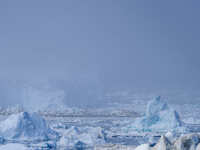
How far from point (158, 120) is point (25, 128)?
1154cm

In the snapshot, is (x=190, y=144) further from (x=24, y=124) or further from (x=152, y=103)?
(x=152, y=103)

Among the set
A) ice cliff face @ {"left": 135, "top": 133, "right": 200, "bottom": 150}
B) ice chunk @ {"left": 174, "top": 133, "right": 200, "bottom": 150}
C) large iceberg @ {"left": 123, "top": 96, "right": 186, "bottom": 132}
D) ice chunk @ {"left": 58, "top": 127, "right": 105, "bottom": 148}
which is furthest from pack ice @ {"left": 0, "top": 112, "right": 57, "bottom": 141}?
ice chunk @ {"left": 174, "top": 133, "right": 200, "bottom": 150}

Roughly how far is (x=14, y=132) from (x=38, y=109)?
3512cm

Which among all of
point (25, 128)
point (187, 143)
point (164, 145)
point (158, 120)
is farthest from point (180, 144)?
point (158, 120)

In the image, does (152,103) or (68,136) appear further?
(152,103)

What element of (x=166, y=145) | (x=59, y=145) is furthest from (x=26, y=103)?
(x=166, y=145)

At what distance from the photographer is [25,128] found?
24453 mm

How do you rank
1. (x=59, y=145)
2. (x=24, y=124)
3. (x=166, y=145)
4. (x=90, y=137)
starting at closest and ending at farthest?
(x=166, y=145) < (x=59, y=145) < (x=90, y=137) < (x=24, y=124)

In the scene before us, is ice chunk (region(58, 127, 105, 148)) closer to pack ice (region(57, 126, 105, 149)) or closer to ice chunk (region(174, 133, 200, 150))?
pack ice (region(57, 126, 105, 149))

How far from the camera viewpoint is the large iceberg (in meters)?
30.8

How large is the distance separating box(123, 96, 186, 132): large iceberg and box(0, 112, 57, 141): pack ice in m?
7.73

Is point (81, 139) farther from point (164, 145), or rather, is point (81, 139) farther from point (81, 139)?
point (164, 145)

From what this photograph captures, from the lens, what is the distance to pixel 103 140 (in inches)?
888

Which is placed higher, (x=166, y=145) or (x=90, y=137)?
(x=90, y=137)
